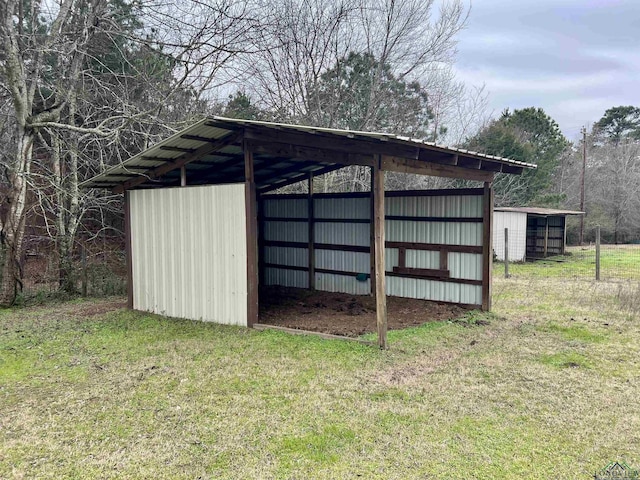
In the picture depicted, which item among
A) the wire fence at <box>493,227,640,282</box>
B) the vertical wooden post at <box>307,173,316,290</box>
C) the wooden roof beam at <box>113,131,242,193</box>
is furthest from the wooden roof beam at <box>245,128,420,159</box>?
the wire fence at <box>493,227,640,282</box>

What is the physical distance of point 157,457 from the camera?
262 centimetres

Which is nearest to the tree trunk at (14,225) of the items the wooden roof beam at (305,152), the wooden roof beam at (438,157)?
the wooden roof beam at (305,152)

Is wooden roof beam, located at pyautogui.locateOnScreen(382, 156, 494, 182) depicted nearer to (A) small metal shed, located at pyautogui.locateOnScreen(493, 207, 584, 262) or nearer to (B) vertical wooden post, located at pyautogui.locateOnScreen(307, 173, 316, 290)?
(B) vertical wooden post, located at pyautogui.locateOnScreen(307, 173, 316, 290)

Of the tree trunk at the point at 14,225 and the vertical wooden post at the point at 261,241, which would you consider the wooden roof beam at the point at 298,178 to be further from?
the tree trunk at the point at 14,225

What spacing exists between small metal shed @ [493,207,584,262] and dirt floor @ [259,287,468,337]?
8.48 meters

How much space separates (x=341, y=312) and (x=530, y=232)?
12806 mm

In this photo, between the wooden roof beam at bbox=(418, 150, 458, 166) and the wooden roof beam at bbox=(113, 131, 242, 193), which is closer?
the wooden roof beam at bbox=(418, 150, 458, 166)

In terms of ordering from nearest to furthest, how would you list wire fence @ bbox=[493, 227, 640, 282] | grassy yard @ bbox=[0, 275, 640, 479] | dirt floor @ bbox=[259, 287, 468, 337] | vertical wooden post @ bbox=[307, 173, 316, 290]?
grassy yard @ bbox=[0, 275, 640, 479]
dirt floor @ bbox=[259, 287, 468, 337]
vertical wooden post @ bbox=[307, 173, 316, 290]
wire fence @ bbox=[493, 227, 640, 282]

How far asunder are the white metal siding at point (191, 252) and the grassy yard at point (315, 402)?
0.46 metres

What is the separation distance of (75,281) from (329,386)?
676 cm

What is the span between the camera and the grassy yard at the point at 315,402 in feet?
8.42

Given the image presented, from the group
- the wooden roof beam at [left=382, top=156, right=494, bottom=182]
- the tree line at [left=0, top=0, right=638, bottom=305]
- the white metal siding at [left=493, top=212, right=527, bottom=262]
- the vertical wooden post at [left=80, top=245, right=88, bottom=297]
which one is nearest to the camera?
the wooden roof beam at [left=382, top=156, right=494, bottom=182]

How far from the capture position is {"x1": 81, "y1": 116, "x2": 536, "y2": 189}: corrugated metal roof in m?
4.74

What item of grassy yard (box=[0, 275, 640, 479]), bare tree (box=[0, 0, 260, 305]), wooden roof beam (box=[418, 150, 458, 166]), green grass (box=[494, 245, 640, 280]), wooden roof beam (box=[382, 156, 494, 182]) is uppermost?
bare tree (box=[0, 0, 260, 305])
